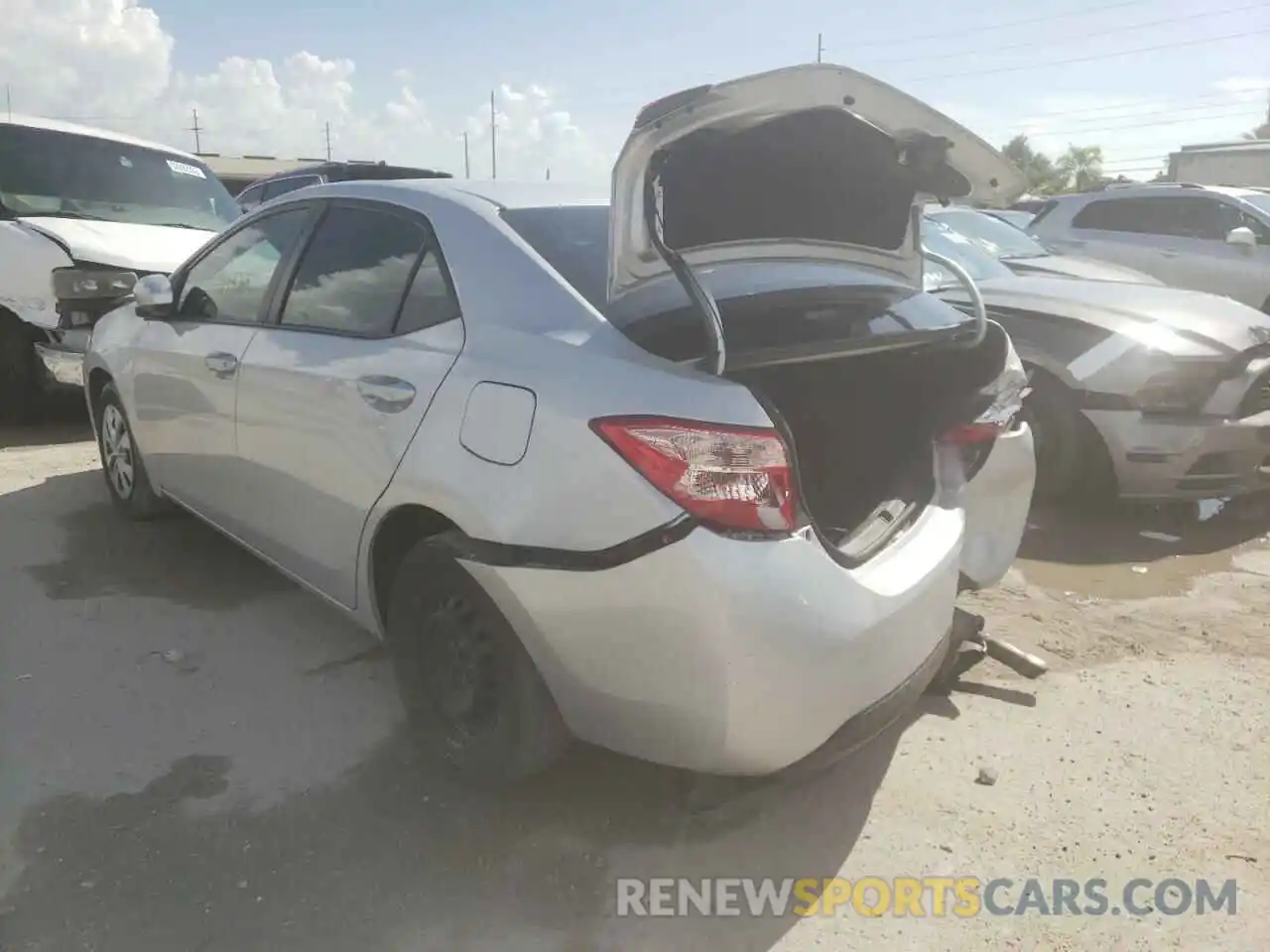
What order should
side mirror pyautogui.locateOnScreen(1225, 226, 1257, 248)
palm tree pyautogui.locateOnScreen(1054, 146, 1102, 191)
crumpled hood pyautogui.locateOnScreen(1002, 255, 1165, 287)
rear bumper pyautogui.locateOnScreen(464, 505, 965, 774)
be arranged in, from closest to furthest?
rear bumper pyautogui.locateOnScreen(464, 505, 965, 774), crumpled hood pyautogui.locateOnScreen(1002, 255, 1165, 287), side mirror pyautogui.locateOnScreen(1225, 226, 1257, 248), palm tree pyautogui.locateOnScreen(1054, 146, 1102, 191)

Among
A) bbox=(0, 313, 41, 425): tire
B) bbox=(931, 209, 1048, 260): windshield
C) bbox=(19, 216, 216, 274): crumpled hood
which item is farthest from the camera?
bbox=(931, 209, 1048, 260): windshield

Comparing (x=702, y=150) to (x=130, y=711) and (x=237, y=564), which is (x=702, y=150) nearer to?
(x=130, y=711)

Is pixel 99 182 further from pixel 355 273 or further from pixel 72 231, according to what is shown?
pixel 355 273

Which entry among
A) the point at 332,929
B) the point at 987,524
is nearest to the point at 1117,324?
the point at 987,524

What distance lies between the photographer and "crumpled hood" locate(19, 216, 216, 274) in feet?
21.0

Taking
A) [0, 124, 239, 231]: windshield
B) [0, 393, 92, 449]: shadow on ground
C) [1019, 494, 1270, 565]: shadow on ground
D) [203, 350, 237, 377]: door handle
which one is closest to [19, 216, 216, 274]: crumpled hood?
[0, 124, 239, 231]: windshield

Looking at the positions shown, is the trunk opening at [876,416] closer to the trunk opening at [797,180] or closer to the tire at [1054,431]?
the trunk opening at [797,180]

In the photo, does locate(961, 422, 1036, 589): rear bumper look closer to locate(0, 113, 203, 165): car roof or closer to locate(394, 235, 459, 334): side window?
locate(394, 235, 459, 334): side window

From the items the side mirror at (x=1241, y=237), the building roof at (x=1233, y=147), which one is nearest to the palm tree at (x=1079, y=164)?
the building roof at (x=1233, y=147)

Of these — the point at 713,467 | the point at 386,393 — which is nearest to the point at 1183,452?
the point at 713,467

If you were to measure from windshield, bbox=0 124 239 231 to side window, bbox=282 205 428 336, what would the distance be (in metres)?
4.47

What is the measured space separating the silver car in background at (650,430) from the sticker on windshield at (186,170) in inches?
189

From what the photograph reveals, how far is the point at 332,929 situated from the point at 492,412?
125 cm

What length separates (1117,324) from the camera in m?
Result: 5.04
